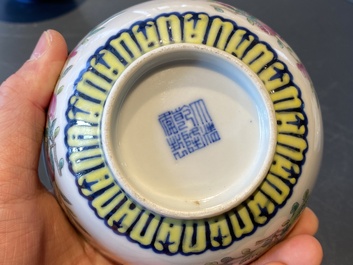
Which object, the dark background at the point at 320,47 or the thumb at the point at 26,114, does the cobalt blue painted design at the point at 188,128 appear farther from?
the dark background at the point at 320,47

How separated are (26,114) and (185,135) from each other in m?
0.28

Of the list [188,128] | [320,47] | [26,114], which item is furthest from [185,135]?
[320,47]

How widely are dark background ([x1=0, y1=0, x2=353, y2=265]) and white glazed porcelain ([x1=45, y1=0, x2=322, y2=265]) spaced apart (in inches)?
20.7

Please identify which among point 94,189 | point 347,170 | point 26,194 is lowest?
point 347,170

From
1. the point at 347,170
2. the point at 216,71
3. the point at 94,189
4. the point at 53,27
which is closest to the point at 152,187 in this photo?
the point at 94,189

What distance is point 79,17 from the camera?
1.40 m

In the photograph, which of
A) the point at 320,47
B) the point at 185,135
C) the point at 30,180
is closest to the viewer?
the point at 185,135

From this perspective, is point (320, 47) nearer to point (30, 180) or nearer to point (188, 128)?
point (188, 128)

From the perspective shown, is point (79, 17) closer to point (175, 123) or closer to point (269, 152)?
point (175, 123)

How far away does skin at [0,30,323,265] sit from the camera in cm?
79

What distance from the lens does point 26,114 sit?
2.68 feet

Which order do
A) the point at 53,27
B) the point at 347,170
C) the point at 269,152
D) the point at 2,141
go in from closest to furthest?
the point at 269,152, the point at 2,141, the point at 347,170, the point at 53,27

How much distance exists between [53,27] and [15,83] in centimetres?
59

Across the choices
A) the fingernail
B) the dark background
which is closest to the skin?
the fingernail
